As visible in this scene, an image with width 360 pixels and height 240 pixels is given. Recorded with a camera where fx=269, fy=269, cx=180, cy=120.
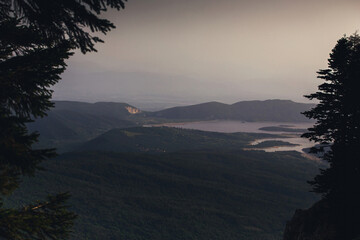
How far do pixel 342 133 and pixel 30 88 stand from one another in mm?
22711

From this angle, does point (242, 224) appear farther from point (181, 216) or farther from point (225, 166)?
point (225, 166)

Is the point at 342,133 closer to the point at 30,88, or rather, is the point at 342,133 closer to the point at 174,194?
the point at 30,88

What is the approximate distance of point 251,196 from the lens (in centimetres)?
11794

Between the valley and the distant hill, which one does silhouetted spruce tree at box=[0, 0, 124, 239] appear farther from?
the distant hill

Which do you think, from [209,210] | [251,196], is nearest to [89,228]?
[209,210]

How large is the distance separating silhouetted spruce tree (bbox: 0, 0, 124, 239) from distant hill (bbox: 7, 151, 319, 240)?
249 ft

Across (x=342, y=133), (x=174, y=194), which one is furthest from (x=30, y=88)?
(x=174, y=194)

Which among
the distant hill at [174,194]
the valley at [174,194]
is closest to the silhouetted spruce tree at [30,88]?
the valley at [174,194]

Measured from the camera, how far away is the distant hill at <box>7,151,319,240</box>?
87.5 metres

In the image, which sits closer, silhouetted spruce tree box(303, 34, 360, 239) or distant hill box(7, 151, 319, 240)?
silhouetted spruce tree box(303, 34, 360, 239)

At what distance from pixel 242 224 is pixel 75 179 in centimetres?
7923

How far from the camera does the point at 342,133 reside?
70.8 feet

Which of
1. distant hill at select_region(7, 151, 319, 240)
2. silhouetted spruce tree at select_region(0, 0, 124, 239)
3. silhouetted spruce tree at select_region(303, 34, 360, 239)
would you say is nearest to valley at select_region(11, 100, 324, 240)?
distant hill at select_region(7, 151, 319, 240)

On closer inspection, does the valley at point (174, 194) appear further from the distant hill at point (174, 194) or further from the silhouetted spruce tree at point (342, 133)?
the silhouetted spruce tree at point (342, 133)
